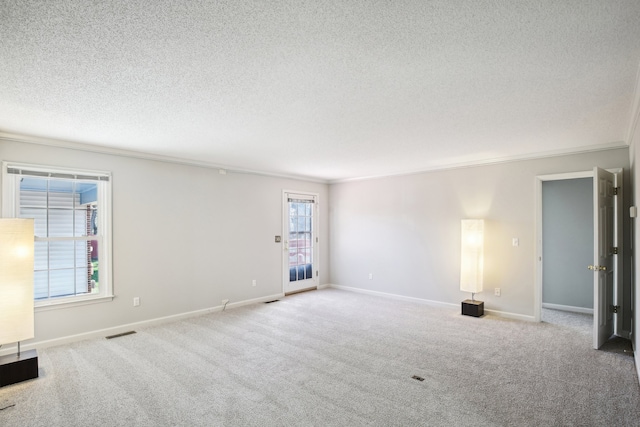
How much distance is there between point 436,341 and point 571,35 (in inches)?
133

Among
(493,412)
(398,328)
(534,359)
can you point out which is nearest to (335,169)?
(398,328)

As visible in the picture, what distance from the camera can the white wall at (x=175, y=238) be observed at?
4.26 metres

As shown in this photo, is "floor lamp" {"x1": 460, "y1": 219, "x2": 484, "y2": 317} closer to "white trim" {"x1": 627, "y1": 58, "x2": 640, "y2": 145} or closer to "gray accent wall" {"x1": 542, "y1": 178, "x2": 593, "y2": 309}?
"gray accent wall" {"x1": 542, "y1": 178, "x2": 593, "y2": 309}

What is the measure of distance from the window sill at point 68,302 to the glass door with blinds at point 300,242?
125 inches

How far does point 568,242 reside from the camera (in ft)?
18.9

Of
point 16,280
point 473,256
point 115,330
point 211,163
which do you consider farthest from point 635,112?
point 115,330

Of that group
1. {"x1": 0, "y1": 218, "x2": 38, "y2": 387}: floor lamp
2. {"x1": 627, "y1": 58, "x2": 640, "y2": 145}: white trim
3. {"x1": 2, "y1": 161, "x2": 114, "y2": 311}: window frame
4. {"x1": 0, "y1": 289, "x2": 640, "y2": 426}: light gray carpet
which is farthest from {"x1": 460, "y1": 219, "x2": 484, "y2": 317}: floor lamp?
{"x1": 0, "y1": 218, "x2": 38, "y2": 387}: floor lamp

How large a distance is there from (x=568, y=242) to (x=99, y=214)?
7.18 meters

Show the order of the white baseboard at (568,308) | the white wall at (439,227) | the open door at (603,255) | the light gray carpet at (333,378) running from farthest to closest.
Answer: the white baseboard at (568,308)
the white wall at (439,227)
the open door at (603,255)
the light gray carpet at (333,378)

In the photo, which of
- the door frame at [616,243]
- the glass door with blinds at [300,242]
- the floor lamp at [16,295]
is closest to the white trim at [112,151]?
the glass door with blinds at [300,242]

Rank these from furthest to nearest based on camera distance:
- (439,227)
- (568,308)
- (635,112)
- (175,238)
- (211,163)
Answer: (439,227)
(568,308)
(211,163)
(175,238)
(635,112)

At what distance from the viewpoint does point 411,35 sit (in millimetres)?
1875

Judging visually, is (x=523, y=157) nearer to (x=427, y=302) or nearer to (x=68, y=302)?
(x=427, y=302)

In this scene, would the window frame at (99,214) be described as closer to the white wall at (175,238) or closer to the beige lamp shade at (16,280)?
the white wall at (175,238)
